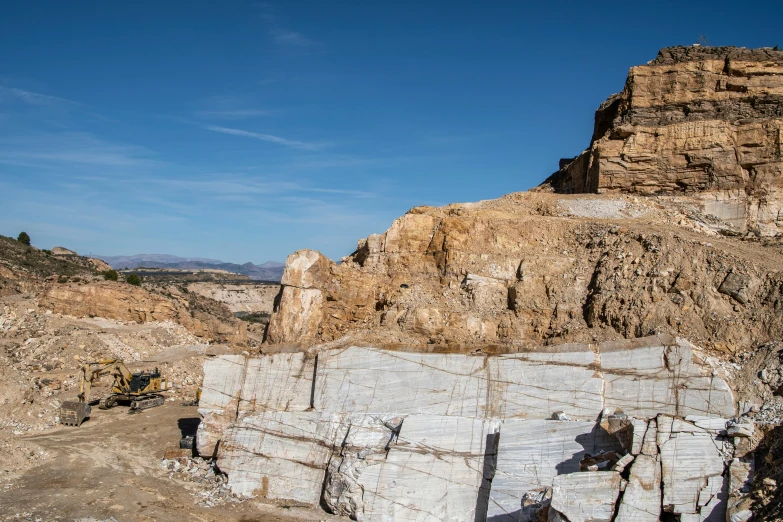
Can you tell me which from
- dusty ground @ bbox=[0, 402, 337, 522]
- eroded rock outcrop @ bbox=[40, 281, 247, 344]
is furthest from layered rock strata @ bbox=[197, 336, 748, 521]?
eroded rock outcrop @ bbox=[40, 281, 247, 344]

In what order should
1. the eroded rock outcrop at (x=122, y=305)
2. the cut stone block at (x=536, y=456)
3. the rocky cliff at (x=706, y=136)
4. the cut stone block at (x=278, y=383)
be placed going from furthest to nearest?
1. the eroded rock outcrop at (x=122, y=305)
2. the rocky cliff at (x=706, y=136)
3. the cut stone block at (x=278, y=383)
4. the cut stone block at (x=536, y=456)

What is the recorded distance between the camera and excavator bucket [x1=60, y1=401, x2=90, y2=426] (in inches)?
838

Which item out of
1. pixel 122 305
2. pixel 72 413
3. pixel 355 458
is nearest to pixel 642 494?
pixel 355 458

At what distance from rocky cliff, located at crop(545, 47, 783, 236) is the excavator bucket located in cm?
1900

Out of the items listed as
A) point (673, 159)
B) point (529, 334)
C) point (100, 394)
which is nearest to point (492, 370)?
point (529, 334)

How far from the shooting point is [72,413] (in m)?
21.3

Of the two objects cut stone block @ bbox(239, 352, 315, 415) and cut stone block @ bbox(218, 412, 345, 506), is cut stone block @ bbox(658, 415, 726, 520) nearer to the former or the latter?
cut stone block @ bbox(218, 412, 345, 506)

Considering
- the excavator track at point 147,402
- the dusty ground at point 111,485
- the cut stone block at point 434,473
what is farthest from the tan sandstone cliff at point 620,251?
the excavator track at point 147,402

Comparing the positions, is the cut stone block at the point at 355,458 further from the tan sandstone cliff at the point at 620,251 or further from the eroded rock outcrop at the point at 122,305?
the eroded rock outcrop at the point at 122,305

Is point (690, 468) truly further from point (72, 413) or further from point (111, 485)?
point (72, 413)

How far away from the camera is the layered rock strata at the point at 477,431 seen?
427 inches

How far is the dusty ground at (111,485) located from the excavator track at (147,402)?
Result: 1.86 m

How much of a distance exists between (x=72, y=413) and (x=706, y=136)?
2276 centimetres

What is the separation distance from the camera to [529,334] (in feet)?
49.2
